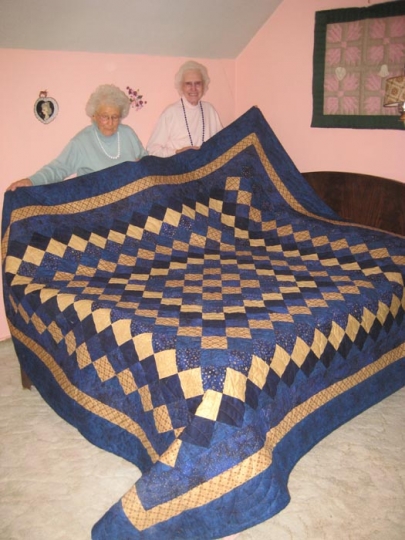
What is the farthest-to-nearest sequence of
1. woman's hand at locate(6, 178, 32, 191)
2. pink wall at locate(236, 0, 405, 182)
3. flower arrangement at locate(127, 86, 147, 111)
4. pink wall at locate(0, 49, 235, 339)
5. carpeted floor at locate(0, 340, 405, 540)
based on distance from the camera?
1. flower arrangement at locate(127, 86, 147, 111)
2. pink wall at locate(236, 0, 405, 182)
3. pink wall at locate(0, 49, 235, 339)
4. woman's hand at locate(6, 178, 32, 191)
5. carpeted floor at locate(0, 340, 405, 540)

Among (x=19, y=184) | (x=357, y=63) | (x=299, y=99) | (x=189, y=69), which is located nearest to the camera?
(x=19, y=184)

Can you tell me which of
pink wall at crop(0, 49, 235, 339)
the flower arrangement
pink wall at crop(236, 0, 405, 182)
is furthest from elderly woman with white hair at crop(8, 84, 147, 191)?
pink wall at crop(236, 0, 405, 182)

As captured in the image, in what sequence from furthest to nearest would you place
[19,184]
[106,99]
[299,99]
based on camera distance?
[299,99] → [106,99] → [19,184]

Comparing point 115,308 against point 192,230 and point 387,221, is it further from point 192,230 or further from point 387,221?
point 387,221

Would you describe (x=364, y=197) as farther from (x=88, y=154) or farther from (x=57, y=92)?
(x=57, y=92)

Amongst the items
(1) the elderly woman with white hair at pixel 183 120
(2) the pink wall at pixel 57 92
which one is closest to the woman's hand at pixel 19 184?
(2) the pink wall at pixel 57 92

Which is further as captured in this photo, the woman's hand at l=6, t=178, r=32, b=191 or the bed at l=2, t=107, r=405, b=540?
the woman's hand at l=6, t=178, r=32, b=191

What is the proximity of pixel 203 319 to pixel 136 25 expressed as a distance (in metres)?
2.01


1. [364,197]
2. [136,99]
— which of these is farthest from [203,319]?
[136,99]

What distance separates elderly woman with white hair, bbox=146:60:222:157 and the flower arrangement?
0.16 meters

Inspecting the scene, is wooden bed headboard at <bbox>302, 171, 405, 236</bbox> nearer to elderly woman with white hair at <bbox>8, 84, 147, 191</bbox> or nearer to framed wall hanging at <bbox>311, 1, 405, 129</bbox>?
framed wall hanging at <bbox>311, 1, 405, 129</bbox>

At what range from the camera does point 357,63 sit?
116 inches

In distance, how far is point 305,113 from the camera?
3.36 metres

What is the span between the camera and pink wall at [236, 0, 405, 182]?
2971 millimetres
